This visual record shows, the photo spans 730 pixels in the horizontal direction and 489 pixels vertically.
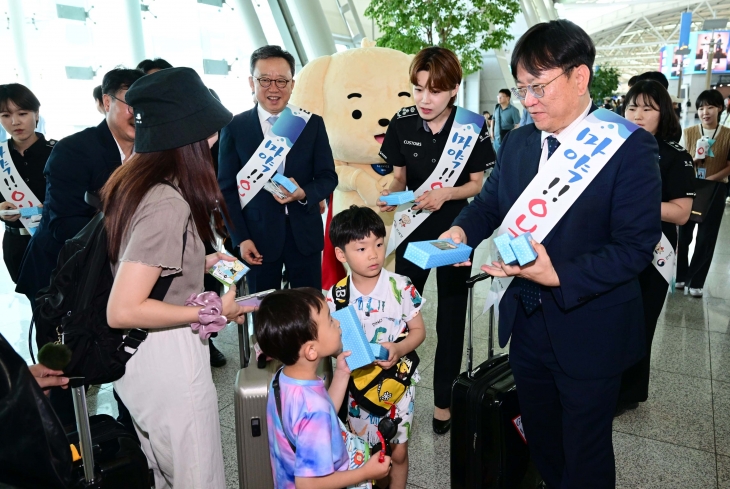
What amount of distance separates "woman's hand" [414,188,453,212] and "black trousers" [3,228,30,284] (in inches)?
88.3

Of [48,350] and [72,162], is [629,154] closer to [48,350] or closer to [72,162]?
[48,350]

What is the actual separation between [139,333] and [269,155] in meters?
1.39

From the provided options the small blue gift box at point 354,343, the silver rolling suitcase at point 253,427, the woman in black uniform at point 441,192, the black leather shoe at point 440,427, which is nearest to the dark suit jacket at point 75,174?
the silver rolling suitcase at point 253,427

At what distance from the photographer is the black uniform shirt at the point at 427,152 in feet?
8.16

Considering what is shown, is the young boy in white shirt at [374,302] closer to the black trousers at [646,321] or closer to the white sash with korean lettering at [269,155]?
the white sash with korean lettering at [269,155]

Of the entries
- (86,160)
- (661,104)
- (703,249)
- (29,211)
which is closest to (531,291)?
(661,104)

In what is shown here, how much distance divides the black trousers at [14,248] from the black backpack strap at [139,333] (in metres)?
2.10

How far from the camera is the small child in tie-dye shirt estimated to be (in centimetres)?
129

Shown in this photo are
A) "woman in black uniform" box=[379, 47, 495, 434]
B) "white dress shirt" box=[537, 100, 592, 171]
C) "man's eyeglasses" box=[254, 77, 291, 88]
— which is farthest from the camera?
"man's eyeglasses" box=[254, 77, 291, 88]

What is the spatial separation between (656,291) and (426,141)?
1.29 m

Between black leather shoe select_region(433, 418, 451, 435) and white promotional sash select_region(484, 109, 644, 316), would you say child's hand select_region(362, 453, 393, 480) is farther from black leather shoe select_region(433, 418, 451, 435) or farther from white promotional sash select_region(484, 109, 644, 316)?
black leather shoe select_region(433, 418, 451, 435)

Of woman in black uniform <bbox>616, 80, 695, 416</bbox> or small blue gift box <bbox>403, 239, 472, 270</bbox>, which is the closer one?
small blue gift box <bbox>403, 239, 472, 270</bbox>

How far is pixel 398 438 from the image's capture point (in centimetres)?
185

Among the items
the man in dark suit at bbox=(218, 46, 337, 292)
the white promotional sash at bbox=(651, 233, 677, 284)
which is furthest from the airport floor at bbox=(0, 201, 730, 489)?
the man in dark suit at bbox=(218, 46, 337, 292)
